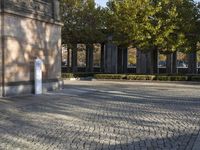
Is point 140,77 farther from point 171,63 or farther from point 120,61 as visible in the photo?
point 120,61

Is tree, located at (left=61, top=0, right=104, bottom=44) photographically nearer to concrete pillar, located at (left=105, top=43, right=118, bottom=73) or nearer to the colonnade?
the colonnade

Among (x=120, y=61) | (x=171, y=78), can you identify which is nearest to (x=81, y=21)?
(x=120, y=61)

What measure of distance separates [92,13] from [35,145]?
35305mm

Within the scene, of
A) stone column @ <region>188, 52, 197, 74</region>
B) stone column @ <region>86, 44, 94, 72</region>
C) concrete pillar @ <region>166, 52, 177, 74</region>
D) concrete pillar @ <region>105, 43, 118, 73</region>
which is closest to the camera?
stone column @ <region>188, 52, 197, 74</region>

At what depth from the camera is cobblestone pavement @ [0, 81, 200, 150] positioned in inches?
366

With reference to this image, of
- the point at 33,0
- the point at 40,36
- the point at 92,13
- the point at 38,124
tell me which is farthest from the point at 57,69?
the point at 92,13

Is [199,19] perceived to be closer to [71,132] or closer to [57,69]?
[57,69]

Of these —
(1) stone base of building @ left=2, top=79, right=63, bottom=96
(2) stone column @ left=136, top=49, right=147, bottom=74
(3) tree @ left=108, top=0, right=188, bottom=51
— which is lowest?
(1) stone base of building @ left=2, top=79, right=63, bottom=96

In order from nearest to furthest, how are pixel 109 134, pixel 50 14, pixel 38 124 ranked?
pixel 109 134, pixel 38 124, pixel 50 14

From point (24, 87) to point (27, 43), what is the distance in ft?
6.93

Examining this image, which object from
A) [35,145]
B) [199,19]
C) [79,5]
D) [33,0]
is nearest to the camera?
[35,145]

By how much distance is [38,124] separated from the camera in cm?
1201

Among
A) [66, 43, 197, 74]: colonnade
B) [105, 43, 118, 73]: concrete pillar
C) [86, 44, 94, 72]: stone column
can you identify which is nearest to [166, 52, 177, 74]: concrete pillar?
[66, 43, 197, 74]: colonnade

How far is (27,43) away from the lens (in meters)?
21.1
